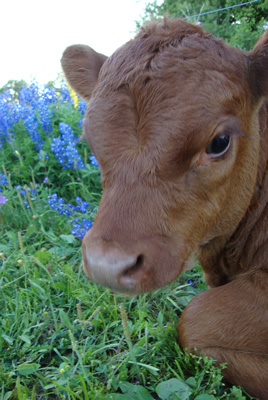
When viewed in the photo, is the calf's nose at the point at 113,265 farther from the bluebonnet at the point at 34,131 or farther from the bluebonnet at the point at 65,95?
the bluebonnet at the point at 65,95

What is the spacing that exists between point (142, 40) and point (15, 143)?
3223mm

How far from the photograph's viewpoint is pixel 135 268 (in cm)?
158

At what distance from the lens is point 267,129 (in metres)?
2.32

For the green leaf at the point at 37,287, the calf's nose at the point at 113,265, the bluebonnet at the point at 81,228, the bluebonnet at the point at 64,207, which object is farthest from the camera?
the bluebonnet at the point at 64,207

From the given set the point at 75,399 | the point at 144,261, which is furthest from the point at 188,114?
the point at 75,399

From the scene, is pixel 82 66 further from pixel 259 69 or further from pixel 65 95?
pixel 65 95

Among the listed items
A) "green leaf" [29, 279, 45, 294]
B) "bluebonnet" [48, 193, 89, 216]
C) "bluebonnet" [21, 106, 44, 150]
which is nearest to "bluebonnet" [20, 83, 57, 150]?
"bluebonnet" [21, 106, 44, 150]

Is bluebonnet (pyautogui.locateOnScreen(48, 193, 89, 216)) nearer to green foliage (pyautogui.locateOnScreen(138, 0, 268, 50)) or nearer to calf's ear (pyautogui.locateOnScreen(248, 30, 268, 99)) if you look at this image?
calf's ear (pyautogui.locateOnScreen(248, 30, 268, 99))

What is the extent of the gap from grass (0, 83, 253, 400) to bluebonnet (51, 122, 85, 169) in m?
0.64

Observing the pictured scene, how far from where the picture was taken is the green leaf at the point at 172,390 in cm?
184

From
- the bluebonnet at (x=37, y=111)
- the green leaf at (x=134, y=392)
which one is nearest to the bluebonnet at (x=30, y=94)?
the bluebonnet at (x=37, y=111)

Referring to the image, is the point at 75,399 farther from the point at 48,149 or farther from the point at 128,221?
the point at 48,149

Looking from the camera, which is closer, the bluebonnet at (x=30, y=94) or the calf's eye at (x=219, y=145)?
the calf's eye at (x=219, y=145)

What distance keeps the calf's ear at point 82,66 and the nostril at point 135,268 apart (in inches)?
60.7
